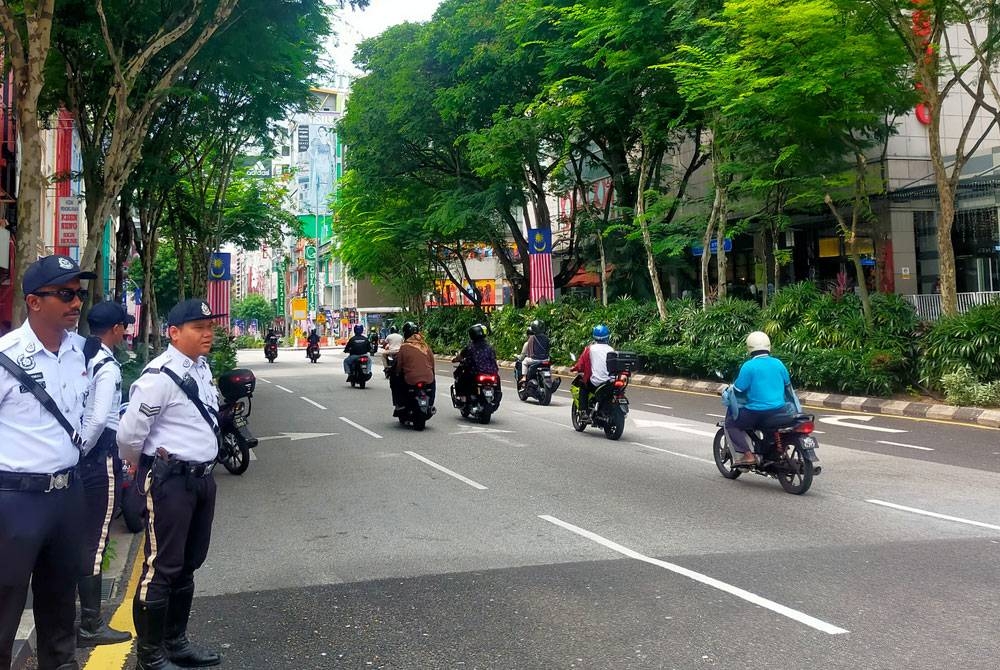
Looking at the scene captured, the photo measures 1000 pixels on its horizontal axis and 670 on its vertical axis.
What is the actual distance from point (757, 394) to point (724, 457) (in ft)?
3.71

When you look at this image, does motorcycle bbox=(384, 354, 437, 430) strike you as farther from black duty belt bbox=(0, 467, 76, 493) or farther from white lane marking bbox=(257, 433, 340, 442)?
black duty belt bbox=(0, 467, 76, 493)

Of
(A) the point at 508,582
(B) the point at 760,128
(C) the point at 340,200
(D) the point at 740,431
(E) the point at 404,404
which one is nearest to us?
(A) the point at 508,582

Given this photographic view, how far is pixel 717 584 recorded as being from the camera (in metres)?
5.96

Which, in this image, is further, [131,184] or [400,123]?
[400,123]

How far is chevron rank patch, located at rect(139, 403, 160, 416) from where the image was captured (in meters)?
4.44

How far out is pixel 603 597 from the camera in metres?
5.71

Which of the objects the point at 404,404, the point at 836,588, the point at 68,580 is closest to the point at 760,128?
the point at 404,404

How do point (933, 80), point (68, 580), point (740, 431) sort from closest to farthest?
1. point (68, 580)
2. point (740, 431)
3. point (933, 80)

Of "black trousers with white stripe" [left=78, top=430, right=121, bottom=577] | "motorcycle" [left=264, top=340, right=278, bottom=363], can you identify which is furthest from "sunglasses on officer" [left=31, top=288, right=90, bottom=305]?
"motorcycle" [left=264, top=340, right=278, bottom=363]

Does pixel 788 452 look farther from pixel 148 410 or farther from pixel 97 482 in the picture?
pixel 148 410

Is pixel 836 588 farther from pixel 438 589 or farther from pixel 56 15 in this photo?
pixel 56 15

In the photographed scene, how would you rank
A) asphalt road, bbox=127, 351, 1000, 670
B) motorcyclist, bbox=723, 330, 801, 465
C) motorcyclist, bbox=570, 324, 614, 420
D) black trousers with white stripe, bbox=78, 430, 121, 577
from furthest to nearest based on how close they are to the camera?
motorcyclist, bbox=570, 324, 614, 420 < motorcyclist, bbox=723, 330, 801, 465 < black trousers with white stripe, bbox=78, 430, 121, 577 < asphalt road, bbox=127, 351, 1000, 670

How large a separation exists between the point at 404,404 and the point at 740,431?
6817 millimetres

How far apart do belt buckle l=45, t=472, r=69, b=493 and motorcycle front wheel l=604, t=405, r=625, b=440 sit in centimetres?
1043
